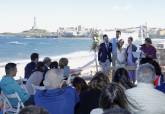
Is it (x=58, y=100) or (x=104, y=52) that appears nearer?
(x=58, y=100)

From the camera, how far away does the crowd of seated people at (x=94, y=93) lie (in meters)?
3.75

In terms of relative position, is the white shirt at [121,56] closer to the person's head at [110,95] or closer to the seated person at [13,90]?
the seated person at [13,90]

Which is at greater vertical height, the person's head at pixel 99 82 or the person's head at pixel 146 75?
the person's head at pixel 146 75

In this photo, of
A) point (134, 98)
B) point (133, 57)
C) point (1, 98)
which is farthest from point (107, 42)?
point (134, 98)

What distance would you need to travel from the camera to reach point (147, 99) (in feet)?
13.0

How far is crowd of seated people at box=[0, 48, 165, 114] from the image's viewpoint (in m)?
3.75

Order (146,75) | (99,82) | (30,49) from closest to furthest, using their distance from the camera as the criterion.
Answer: (146,75)
(99,82)
(30,49)

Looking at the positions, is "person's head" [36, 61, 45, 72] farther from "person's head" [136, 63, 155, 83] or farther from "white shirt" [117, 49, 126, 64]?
"person's head" [136, 63, 155, 83]

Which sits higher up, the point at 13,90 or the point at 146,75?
the point at 146,75

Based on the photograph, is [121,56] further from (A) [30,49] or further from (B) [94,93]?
(A) [30,49]

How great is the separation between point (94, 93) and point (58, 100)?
1.43 ft

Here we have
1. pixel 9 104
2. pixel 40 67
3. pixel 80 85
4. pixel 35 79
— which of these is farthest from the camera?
pixel 40 67

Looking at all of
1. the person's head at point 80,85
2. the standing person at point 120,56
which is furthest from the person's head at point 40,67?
the standing person at point 120,56

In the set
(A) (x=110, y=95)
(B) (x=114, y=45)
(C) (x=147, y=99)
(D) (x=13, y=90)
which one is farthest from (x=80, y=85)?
(B) (x=114, y=45)
